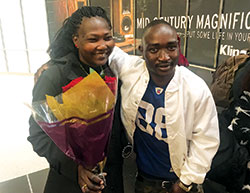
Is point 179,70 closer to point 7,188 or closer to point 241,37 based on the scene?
point 241,37

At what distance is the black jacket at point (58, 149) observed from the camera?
3.26ft

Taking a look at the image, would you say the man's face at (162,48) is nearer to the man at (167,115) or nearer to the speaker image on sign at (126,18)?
the man at (167,115)

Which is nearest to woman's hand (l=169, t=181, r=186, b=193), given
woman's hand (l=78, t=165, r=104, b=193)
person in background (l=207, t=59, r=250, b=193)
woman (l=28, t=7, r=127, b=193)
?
woman (l=28, t=7, r=127, b=193)

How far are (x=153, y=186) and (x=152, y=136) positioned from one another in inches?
11.9

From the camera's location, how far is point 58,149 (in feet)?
3.25

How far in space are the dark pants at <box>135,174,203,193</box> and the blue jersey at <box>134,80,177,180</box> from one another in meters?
0.04

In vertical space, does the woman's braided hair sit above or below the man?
above

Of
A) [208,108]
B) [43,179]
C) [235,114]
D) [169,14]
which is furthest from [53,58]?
[169,14]

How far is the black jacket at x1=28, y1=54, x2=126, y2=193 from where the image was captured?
0.99m

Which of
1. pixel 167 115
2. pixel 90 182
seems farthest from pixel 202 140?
pixel 90 182

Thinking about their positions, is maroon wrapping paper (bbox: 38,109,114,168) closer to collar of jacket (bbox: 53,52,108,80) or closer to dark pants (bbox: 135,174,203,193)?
collar of jacket (bbox: 53,52,108,80)

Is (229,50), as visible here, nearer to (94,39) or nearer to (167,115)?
(167,115)

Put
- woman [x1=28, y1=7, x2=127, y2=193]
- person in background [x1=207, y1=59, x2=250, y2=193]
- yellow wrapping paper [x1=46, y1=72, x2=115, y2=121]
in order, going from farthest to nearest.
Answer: person in background [x1=207, y1=59, x2=250, y2=193], woman [x1=28, y1=7, x2=127, y2=193], yellow wrapping paper [x1=46, y1=72, x2=115, y2=121]

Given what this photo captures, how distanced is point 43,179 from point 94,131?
175 centimetres
